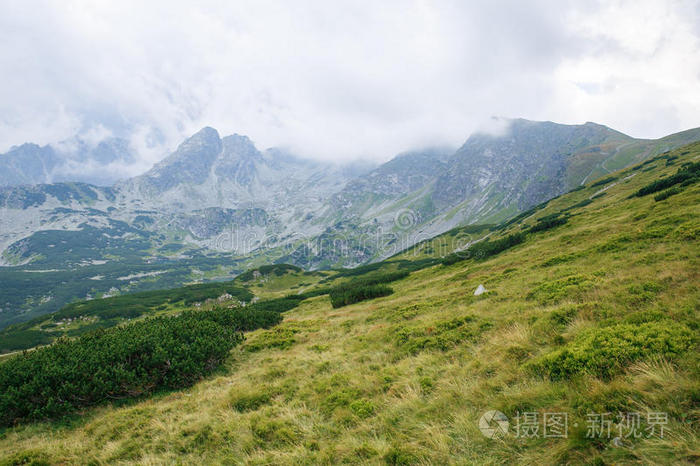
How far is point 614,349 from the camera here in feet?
20.3

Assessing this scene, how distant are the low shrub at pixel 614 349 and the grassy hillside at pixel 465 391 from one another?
0.11ft

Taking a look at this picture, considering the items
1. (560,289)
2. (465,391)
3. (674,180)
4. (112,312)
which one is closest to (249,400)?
(465,391)

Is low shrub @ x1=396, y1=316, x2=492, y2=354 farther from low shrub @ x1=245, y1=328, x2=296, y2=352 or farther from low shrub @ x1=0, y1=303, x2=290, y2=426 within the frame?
low shrub @ x1=0, y1=303, x2=290, y2=426

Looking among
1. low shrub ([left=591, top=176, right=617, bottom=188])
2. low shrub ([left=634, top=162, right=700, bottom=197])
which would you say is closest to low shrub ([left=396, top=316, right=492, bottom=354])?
low shrub ([left=634, top=162, right=700, bottom=197])

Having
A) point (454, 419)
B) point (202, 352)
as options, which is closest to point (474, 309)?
point (454, 419)

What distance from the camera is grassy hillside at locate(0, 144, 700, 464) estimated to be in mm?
4789

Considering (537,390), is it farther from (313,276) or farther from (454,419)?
(313,276)

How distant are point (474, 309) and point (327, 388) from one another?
28.8 ft

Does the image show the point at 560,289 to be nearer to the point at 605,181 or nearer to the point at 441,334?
the point at 441,334

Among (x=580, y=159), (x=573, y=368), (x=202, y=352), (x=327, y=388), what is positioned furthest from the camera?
(x=580, y=159)

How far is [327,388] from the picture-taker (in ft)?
30.2

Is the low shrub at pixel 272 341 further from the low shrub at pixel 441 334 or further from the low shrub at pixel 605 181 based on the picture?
the low shrub at pixel 605 181

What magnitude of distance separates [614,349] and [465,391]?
3.42 meters

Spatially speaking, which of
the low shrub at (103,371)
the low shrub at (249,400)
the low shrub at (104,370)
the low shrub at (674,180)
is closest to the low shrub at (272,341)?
the low shrub at (104,370)
